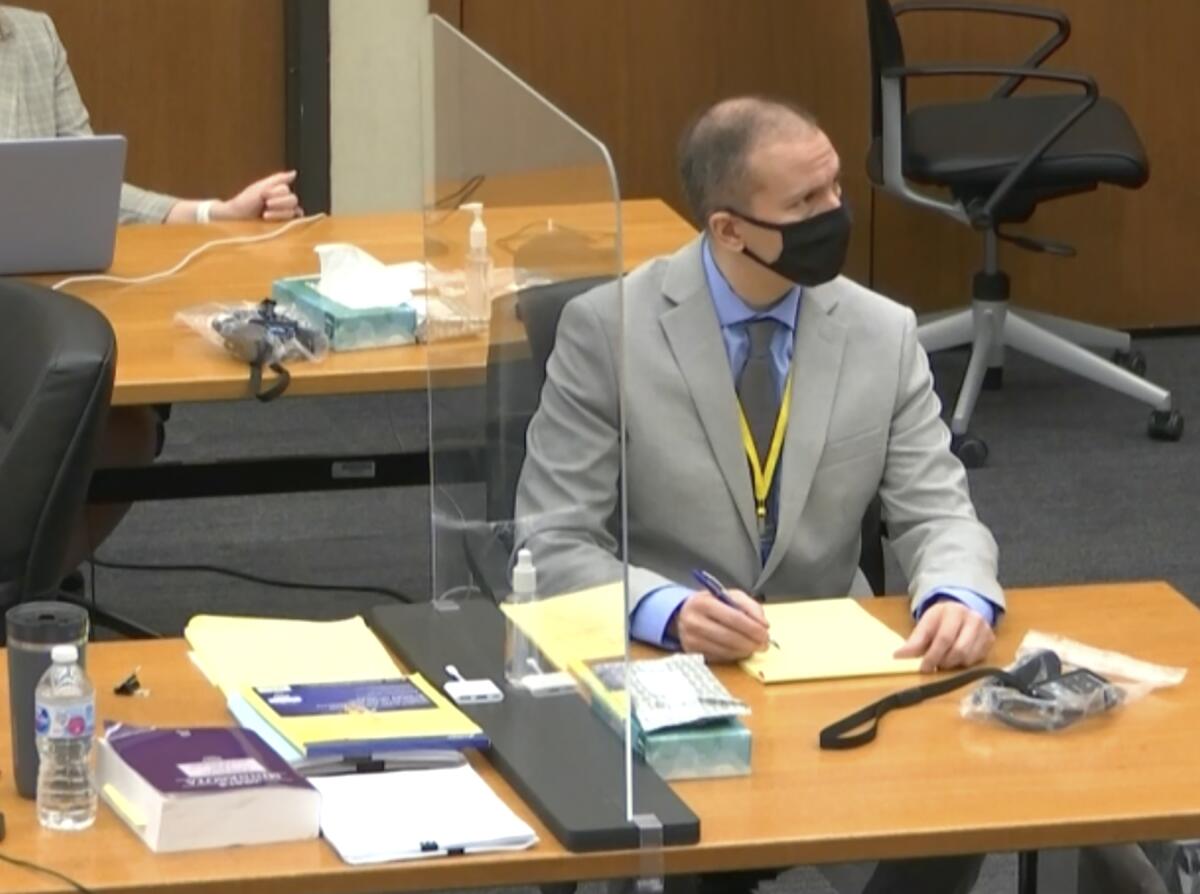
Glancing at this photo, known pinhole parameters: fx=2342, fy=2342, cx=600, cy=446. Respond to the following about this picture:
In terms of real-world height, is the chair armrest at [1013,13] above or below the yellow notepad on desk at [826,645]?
above

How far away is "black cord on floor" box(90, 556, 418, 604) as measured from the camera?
15.0 ft

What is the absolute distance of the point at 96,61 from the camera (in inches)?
226

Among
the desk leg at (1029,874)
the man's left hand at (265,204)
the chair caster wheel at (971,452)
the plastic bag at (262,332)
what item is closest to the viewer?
the desk leg at (1029,874)

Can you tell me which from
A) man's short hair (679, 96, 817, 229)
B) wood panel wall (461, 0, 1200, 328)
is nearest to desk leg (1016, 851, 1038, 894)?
man's short hair (679, 96, 817, 229)

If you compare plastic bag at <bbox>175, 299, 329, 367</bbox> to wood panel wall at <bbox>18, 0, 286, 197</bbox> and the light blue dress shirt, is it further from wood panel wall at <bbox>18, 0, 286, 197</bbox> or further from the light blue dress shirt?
wood panel wall at <bbox>18, 0, 286, 197</bbox>

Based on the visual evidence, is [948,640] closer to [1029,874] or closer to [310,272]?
[1029,874]

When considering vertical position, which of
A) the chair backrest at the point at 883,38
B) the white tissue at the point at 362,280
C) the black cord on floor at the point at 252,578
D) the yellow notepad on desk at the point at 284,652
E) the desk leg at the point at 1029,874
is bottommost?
the black cord on floor at the point at 252,578

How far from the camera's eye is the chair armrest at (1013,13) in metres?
5.40

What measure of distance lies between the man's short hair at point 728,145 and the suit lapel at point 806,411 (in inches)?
6.7

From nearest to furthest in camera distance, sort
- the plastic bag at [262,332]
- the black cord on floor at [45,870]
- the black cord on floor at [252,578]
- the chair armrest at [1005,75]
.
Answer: the black cord on floor at [45,870] → the plastic bag at [262,332] → the black cord on floor at [252,578] → the chair armrest at [1005,75]

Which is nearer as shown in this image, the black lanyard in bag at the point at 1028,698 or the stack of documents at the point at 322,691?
the stack of documents at the point at 322,691

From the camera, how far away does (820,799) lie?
216 centimetres

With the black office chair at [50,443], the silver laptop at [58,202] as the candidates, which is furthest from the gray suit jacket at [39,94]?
the black office chair at [50,443]

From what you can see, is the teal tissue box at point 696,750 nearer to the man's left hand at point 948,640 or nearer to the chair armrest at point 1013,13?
the man's left hand at point 948,640
